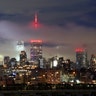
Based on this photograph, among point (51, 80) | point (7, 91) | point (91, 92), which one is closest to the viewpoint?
point (7, 91)

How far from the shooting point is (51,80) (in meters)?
191

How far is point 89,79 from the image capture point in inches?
7702

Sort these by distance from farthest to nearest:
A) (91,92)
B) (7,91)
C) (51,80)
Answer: (51,80) → (91,92) → (7,91)

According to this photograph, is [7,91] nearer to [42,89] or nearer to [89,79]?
[42,89]

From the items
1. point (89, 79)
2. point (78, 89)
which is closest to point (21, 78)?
point (89, 79)

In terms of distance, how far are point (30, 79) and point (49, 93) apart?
9402 cm

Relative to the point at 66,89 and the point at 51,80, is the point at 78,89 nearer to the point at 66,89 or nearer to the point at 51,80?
the point at 66,89

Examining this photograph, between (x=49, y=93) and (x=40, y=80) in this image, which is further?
(x=40, y=80)

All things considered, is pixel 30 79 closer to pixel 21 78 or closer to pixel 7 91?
pixel 21 78

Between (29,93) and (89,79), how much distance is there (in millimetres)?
95416

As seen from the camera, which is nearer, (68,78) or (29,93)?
(29,93)

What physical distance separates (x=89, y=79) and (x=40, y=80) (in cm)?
2268

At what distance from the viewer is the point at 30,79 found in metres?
198

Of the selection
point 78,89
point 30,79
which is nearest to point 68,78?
point 30,79
